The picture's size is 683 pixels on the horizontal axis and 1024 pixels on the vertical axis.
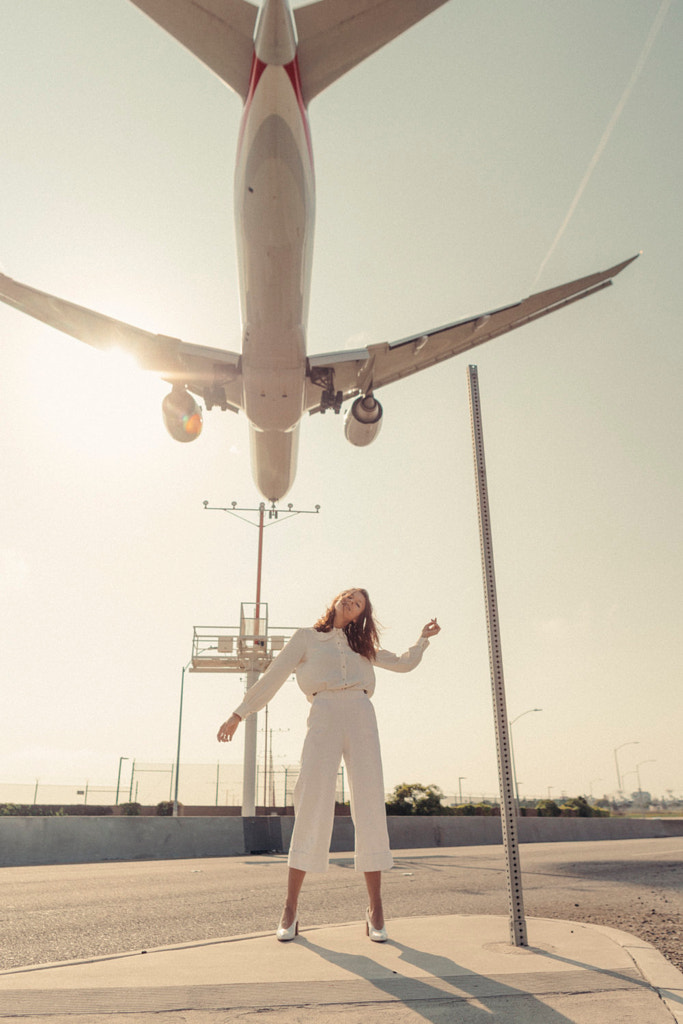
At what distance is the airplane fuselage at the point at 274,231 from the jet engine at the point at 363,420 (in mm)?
1382

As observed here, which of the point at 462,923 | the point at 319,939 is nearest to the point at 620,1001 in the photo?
the point at 319,939

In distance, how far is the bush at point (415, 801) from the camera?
29.5 metres

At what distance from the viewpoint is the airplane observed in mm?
12852

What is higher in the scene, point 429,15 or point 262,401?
point 429,15

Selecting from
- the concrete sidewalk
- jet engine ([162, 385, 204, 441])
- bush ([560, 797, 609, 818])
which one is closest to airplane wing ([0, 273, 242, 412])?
jet engine ([162, 385, 204, 441])

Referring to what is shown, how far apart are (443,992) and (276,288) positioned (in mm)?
12994

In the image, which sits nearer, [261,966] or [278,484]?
[261,966]

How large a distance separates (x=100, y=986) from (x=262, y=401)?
1343 cm

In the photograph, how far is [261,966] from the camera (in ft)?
11.4

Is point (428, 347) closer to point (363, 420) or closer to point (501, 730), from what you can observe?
point (363, 420)

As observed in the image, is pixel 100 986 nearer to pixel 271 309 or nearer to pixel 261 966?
pixel 261 966

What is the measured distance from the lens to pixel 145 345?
54.4ft

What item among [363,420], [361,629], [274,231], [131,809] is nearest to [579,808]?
[131,809]

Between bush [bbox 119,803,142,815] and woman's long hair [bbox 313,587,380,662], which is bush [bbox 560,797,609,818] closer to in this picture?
bush [bbox 119,803,142,815]
